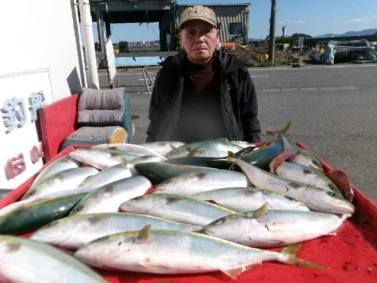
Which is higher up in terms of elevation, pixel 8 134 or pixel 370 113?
pixel 8 134

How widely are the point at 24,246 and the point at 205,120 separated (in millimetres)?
2504

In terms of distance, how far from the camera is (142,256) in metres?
1.37

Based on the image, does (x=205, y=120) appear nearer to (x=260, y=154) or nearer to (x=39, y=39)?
(x=260, y=154)

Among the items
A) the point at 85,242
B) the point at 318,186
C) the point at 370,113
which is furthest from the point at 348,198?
the point at 370,113

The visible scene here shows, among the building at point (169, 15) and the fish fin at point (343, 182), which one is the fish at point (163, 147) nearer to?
the fish fin at point (343, 182)

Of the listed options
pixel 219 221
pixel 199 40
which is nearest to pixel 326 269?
pixel 219 221

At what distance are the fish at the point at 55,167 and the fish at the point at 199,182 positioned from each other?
0.81 metres

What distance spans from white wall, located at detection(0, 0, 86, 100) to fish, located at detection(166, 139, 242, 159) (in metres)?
2.66

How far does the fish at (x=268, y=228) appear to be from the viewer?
1.53m

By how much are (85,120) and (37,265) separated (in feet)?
15.7

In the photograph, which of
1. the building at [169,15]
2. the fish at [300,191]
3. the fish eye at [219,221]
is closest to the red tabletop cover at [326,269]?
the fish at [300,191]

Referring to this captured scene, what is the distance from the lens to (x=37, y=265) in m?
1.25

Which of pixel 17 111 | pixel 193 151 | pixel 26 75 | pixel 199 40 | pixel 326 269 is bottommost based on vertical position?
pixel 326 269

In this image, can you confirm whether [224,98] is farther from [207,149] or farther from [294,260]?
[294,260]
